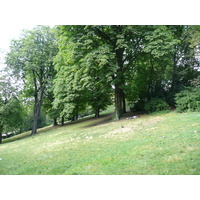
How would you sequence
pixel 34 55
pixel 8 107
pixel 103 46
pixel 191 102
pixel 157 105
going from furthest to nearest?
pixel 34 55 < pixel 8 107 < pixel 157 105 < pixel 103 46 < pixel 191 102

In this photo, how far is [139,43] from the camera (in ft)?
31.0

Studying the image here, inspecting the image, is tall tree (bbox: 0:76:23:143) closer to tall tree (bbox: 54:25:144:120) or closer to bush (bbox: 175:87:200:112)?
tall tree (bbox: 54:25:144:120)

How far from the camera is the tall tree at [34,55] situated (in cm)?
1366

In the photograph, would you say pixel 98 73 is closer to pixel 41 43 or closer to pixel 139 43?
pixel 139 43

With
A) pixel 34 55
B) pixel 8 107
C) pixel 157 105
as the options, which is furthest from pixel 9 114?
pixel 157 105

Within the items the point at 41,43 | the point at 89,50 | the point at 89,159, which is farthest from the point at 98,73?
the point at 41,43

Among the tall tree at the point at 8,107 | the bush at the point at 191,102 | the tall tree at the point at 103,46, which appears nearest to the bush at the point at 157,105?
the bush at the point at 191,102

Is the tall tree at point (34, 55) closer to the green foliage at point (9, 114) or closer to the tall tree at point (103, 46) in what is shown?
the green foliage at point (9, 114)

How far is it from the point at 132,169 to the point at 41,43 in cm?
1434

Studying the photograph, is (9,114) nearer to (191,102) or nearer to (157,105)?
(157,105)

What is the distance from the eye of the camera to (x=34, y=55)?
13.6 m
